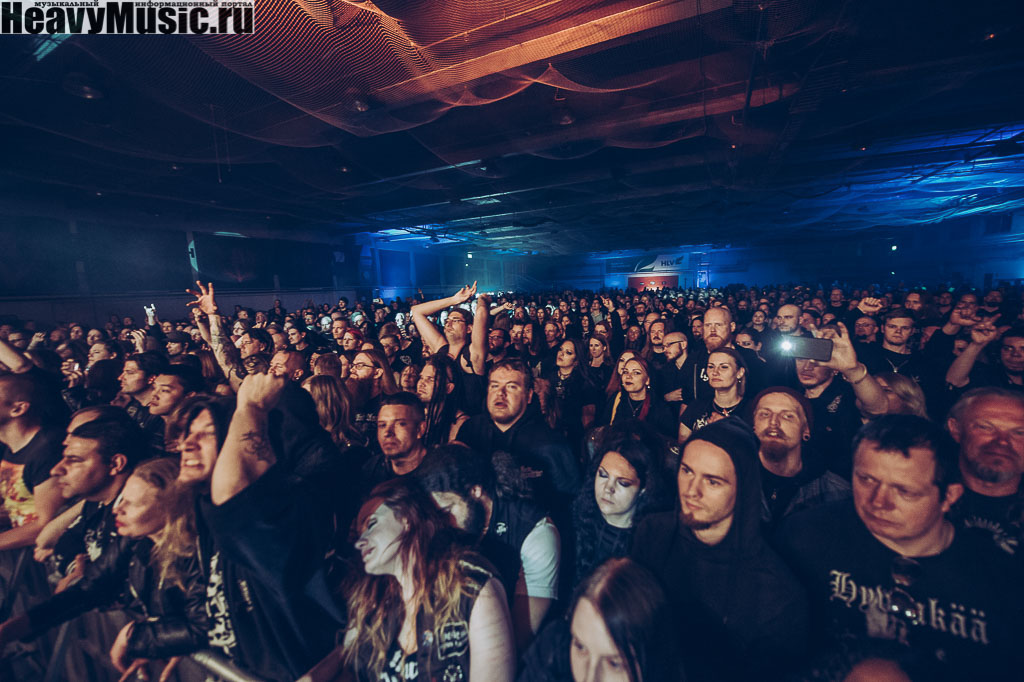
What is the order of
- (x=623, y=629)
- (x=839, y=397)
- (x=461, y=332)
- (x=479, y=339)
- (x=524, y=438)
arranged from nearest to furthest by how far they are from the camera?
(x=623, y=629)
(x=524, y=438)
(x=839, y=397)
(x=479, y=339)
(x=461, y=332)

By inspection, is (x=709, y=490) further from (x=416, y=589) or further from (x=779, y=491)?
(x=416, y=589)

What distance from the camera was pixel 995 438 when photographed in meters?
1.80

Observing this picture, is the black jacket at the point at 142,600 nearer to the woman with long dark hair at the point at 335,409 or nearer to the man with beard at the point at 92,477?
the man with beard at the point at 92,477

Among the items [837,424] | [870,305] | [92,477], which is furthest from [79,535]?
[870,305]

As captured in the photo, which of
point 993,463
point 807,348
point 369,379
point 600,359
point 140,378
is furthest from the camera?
point 600,359

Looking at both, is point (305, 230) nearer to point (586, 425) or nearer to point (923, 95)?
point (586, 425)

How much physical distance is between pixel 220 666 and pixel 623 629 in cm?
211

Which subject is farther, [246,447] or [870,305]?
[870,305]

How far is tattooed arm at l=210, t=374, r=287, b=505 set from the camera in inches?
71.5

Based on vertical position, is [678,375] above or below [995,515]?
above

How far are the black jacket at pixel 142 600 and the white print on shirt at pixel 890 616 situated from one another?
300cm

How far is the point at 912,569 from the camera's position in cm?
145

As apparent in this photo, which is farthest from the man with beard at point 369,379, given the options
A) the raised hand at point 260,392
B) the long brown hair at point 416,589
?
the long brown hair at point 416,589

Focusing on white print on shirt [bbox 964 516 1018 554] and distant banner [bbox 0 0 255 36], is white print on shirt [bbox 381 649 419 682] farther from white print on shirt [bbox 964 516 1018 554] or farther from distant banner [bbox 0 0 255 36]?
distant banner [bbox 0 0 255 36]
